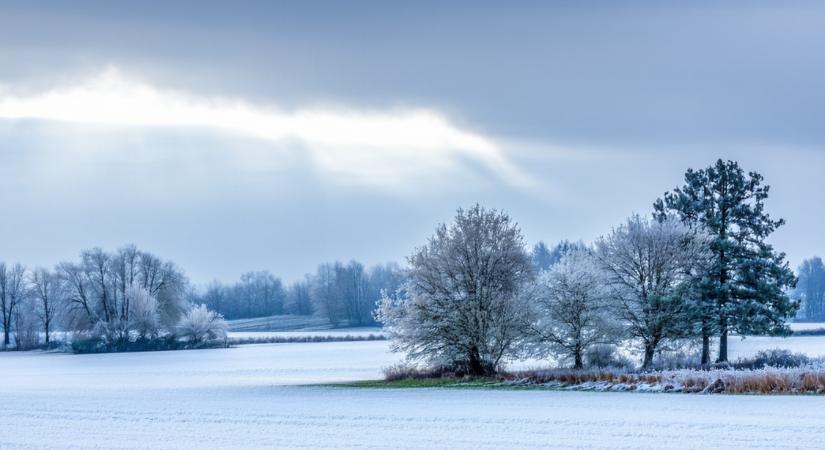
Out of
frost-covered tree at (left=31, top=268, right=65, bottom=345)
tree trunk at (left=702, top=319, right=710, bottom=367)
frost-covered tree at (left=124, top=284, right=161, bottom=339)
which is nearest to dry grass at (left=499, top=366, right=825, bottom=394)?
tree trunk at (left=702, top=319, right=710, bottom=367)

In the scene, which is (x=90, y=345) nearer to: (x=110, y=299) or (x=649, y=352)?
(x=110, y=299)

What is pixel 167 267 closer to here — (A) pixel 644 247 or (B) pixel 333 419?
(A) pixel 644 247

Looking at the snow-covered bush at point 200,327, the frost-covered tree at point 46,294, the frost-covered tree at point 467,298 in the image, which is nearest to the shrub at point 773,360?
the frost-covered tree at point 467,298

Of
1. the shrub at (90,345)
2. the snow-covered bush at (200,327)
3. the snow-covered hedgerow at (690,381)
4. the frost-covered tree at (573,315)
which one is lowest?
the shrub at (90,345)

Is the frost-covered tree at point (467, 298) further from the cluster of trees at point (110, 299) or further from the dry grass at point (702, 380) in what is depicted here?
the cluster of trees at point (110, 299)

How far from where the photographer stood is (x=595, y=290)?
50.3 m

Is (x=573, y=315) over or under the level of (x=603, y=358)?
over

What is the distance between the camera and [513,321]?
49.0m

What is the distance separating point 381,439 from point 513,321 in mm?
24562

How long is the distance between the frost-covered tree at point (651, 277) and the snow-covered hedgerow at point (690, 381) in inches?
282

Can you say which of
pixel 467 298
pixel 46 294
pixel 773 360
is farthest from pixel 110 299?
pixel 773 360

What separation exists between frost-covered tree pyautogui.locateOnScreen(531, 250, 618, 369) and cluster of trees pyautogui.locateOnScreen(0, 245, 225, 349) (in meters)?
74.5

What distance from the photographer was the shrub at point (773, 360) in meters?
49.8

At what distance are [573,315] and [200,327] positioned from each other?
7563 cm
